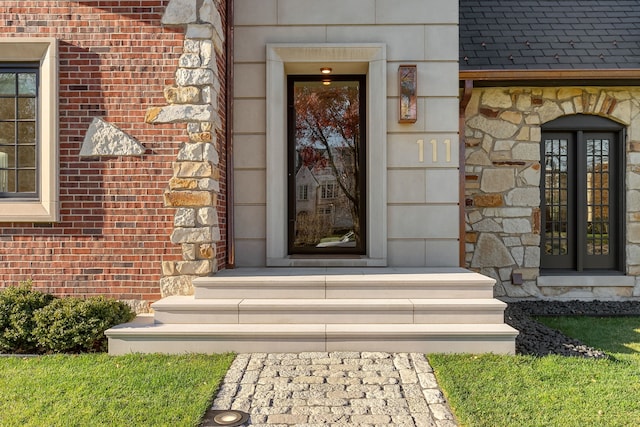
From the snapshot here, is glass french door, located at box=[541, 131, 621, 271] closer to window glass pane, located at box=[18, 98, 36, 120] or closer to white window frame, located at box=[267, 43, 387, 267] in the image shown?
white window frame, located at box=[267, 43, 387, 267]

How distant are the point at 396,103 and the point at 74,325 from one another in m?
4.04

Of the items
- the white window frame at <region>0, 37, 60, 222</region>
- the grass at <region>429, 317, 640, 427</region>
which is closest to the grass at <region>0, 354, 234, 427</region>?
the white window frame at <region>0, 37, 60, 222</region>

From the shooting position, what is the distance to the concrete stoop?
3727 millimetres

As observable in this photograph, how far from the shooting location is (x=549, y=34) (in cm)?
641

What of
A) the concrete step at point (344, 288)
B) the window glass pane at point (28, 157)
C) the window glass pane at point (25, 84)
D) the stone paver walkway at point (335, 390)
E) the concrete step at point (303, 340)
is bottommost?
the stone paver walkway at point (335, 390)

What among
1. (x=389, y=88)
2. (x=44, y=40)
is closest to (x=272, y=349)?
(x=389, y=88)

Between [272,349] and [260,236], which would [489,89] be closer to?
[260,236]

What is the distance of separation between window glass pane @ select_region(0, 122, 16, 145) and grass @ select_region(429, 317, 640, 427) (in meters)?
4.70

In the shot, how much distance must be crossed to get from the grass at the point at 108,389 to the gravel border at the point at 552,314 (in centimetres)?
276

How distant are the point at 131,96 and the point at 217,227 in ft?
5.24

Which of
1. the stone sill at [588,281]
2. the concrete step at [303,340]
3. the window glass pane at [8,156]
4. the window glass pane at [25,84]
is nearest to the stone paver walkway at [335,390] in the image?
the concrete step at [303,340]

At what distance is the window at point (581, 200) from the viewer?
6.16 m

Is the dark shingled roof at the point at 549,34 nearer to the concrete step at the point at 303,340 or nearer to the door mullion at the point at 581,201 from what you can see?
the door mullion at the point at 581,201

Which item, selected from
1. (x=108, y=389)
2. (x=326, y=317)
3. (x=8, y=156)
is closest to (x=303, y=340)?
(x=326, y=317)
